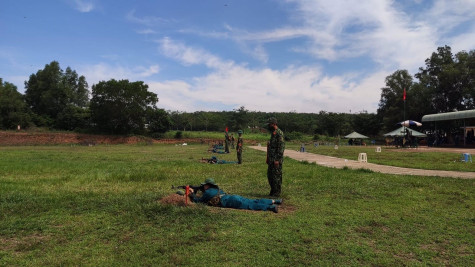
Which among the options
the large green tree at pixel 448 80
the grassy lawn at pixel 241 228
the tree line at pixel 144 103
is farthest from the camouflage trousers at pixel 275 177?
the large green tree at pixel 448 80

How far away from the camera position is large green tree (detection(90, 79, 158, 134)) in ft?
180

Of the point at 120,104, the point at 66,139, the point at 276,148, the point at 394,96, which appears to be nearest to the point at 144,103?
the point at 120,104

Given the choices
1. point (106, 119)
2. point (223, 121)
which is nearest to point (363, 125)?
point (223, 121)

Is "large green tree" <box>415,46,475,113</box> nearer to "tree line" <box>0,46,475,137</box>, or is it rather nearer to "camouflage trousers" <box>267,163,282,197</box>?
"tree line" <box>0,46,475,137</box>

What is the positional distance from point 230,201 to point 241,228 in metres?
1.38

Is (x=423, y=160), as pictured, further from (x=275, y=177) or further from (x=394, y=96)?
(x=394, y=96)

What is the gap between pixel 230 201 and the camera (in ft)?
21.7

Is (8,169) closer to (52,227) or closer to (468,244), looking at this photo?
(52,227)

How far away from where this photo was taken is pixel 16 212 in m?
6.28

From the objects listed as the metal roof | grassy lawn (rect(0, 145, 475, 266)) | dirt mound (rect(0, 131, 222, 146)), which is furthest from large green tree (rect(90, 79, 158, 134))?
grassy lawn (rect(0, 145, 475, 266))

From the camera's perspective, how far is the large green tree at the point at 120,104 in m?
54.9

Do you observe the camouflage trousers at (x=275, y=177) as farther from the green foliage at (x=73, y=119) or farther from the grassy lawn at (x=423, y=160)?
the green foliage at (x=73, y=119)

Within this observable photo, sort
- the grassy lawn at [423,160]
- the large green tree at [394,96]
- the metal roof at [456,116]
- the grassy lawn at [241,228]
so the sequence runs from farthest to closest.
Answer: the large green tree at [394,96] < the metal roof at [456,116] < the grassy lawn at [423,160] < the grassy lawn at [241,228]

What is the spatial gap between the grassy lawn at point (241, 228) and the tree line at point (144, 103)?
3773 centimetres
